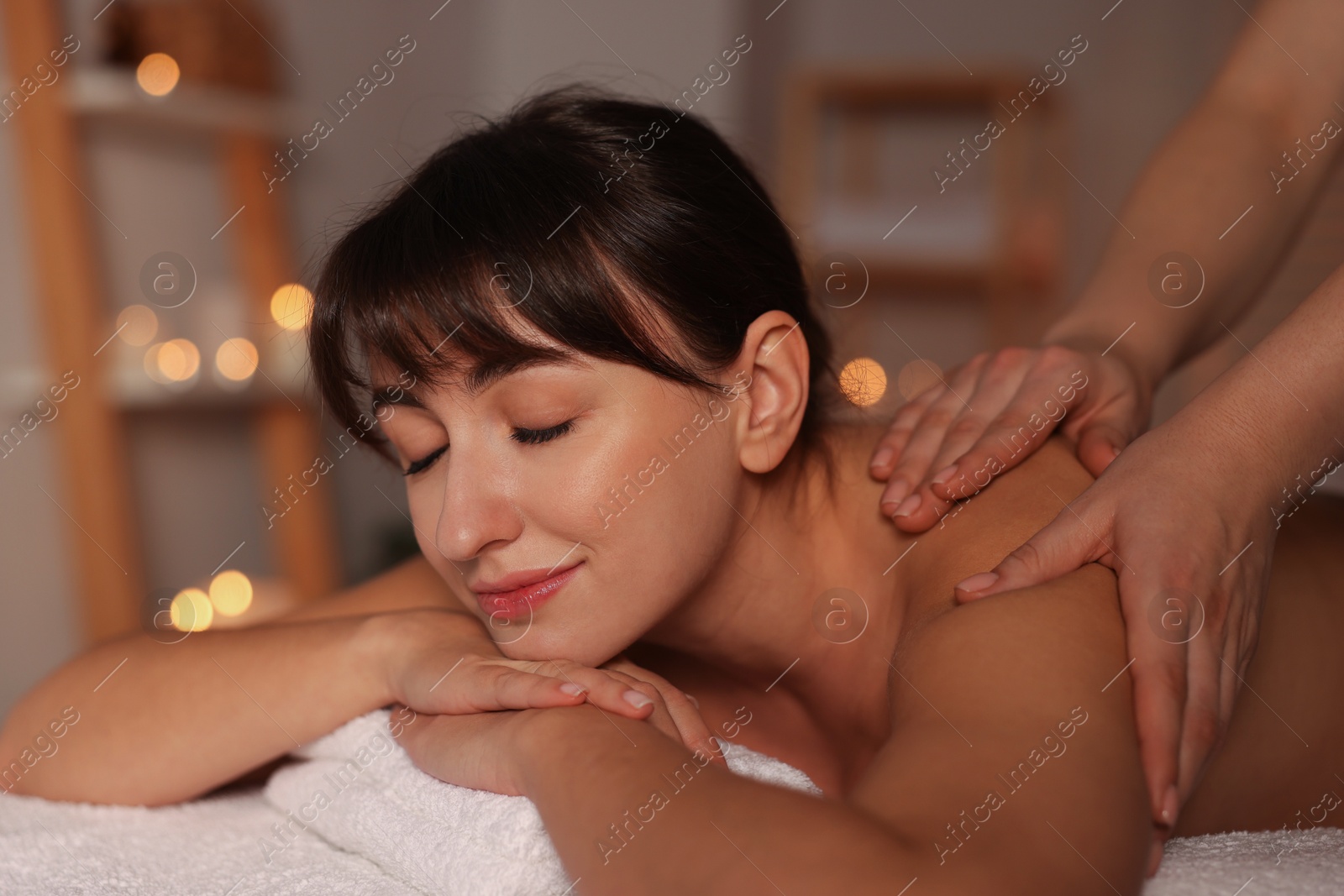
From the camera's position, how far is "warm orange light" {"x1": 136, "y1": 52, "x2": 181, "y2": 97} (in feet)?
7.37

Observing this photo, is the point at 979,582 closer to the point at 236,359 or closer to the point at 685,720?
the point at 685,720

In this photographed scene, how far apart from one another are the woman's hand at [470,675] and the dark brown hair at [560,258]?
0.23 meters

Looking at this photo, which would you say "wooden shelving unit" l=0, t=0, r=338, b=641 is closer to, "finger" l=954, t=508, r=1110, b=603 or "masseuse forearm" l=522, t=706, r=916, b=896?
"masseuse forearm" l=522, t=706, r=916, b=896

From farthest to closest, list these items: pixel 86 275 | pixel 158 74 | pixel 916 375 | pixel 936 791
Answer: pixel 916 375 < pixel 158 74 < pixel 86 275 < pixel 936 791

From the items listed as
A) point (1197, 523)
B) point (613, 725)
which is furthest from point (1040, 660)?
point (613, 725)

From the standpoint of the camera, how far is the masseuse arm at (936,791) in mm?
599

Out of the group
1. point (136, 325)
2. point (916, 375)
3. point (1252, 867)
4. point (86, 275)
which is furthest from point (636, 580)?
point (916, 375)

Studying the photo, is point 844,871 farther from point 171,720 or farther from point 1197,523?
point 171,720

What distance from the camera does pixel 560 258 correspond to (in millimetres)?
938

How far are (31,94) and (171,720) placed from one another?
1.54 meters

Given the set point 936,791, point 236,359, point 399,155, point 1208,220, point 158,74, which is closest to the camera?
point 936,791

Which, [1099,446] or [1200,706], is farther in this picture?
[1099,446]

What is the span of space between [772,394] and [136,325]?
1.76m

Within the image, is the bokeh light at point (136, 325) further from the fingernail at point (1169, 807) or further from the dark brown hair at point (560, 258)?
the fingernail at point (1169, 807)
